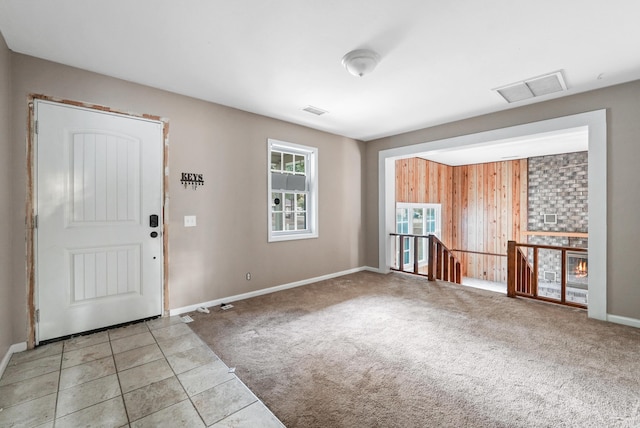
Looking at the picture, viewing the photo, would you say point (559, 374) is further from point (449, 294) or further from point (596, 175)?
point (596, 175)

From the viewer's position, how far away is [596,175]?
3.18m

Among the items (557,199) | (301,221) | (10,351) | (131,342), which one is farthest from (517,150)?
(10,351)

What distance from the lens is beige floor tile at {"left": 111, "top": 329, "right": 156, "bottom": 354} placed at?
8.19 ft

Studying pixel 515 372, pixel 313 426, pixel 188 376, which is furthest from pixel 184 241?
pixel 515 372

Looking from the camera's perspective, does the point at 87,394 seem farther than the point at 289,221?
No

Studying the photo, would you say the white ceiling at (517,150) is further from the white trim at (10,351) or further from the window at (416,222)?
the white trim at (10,351)

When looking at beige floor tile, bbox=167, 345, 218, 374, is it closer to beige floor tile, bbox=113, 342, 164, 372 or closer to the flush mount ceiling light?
beige floor tile, bbox=113, 342, 164, 372

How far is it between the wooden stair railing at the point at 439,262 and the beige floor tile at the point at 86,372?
14.5 feet

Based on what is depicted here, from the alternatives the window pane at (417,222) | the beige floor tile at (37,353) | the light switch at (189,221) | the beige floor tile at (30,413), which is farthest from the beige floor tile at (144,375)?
the window pane at (417,222)

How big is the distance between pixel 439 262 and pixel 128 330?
472cm

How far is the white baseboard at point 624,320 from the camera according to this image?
2.97 metres

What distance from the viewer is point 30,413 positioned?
171cm

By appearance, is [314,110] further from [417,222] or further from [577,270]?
[577,270]

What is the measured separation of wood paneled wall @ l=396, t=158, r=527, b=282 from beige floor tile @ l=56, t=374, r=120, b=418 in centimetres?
586
